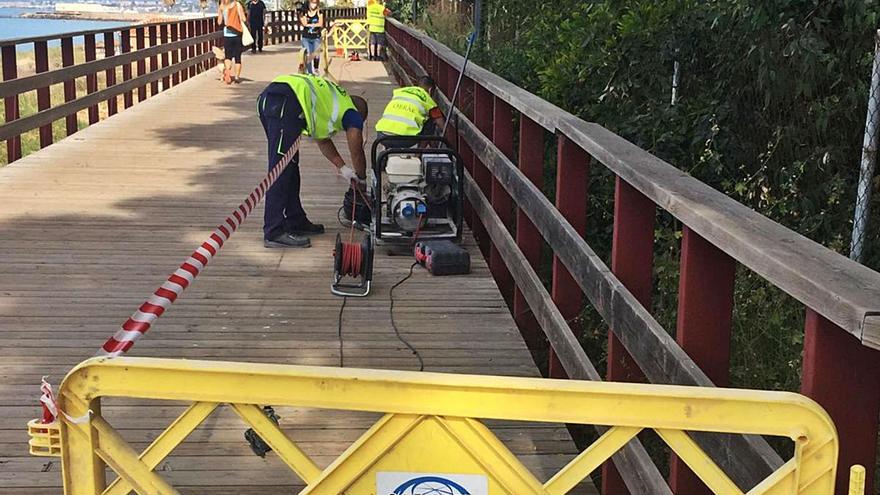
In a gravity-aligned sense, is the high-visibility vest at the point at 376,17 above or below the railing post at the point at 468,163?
above

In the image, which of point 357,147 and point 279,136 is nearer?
point 357,147

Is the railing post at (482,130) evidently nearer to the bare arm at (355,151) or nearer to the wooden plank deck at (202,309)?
the wooden plank deck at (202,309)

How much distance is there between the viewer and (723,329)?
290 centimetres

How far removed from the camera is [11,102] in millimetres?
11047

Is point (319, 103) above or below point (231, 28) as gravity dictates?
below

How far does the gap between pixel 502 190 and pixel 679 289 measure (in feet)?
13.2

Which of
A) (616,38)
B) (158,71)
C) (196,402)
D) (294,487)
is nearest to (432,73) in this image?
(616,38)

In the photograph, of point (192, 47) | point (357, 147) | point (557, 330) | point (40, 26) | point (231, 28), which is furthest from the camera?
point (40, 26)

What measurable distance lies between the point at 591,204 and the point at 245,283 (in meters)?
3.63

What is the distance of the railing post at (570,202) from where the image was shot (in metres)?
4.75

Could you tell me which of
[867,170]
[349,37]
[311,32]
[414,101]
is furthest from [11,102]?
[349,37]

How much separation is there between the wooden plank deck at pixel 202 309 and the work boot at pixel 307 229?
80 mm

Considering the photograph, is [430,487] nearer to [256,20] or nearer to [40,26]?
[256,20]

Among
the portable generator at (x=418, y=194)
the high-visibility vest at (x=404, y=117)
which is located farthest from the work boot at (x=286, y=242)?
the high-visibility vest at (x=404, y=117)
